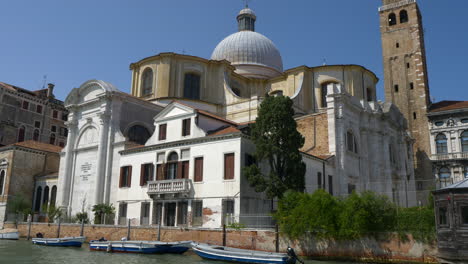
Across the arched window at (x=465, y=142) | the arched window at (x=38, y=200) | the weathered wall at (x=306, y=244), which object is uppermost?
the arched window at (x=465, y=142)

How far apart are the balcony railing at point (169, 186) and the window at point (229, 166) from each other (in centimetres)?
238

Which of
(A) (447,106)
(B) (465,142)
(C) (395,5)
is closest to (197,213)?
(B) (465,142)

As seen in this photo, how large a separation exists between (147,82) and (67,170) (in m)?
10.3

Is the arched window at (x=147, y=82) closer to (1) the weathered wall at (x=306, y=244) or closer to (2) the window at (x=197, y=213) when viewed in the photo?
(1) the weathered wall at (x=306, y=244)

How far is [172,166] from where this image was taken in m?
24.1

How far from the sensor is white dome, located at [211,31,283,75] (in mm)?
44031

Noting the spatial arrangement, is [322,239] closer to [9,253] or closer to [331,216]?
[331,216]

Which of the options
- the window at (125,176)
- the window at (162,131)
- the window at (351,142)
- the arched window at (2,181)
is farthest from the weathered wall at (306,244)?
the arched window at (2,181)

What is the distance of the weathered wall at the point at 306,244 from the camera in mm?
15859

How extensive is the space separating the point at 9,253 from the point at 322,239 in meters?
13.8

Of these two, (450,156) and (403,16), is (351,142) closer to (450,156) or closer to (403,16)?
(450,156)

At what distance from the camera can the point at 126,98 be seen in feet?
102

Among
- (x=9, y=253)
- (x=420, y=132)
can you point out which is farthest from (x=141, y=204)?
(x=420, y=132)

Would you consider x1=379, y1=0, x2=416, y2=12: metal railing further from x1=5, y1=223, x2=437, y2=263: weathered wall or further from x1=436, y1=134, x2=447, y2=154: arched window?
x1=5, y1=223, x2=437, y2=263: weathered wall
